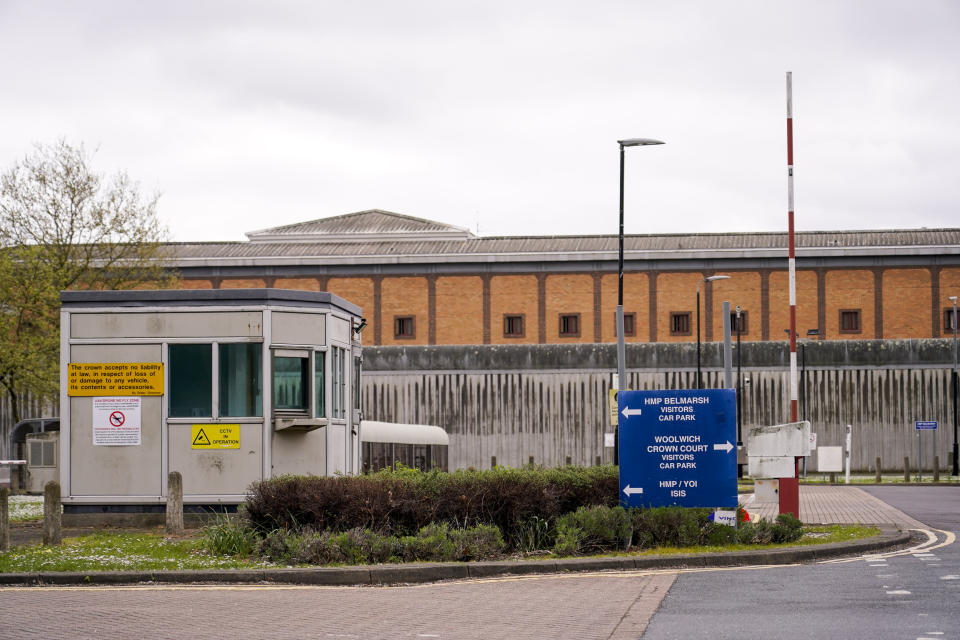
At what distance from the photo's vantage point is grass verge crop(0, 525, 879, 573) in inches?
575

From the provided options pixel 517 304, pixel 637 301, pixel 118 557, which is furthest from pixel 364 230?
pixel 118 557

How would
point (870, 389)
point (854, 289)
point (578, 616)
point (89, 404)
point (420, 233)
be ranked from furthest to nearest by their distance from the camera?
point (420, 233) → point (854, 289) → point (870, 389) → point (89, 404) → point (578, 616)

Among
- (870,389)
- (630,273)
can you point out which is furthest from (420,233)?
(870,389)

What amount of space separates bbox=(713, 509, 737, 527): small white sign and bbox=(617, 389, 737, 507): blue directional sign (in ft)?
0.42

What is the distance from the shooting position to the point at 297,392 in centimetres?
2075

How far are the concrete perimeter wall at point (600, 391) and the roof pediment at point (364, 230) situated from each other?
633 inches

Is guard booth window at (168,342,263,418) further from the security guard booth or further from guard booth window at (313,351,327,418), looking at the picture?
guard booth window at (313,351,327,418)

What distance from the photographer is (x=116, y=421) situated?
66.5 feet

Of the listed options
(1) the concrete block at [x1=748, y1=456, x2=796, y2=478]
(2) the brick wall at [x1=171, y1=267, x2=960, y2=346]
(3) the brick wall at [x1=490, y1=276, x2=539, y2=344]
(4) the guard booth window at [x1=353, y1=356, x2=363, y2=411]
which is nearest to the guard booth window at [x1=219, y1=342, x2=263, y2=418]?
(4) the guard booth window at [x1=353, y1=356, x2=363, y2=411]

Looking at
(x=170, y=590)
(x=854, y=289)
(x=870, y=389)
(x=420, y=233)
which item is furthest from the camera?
(x=420, y=233)

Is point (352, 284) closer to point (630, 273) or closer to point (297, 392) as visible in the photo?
point (630, 273)

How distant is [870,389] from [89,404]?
128 ft

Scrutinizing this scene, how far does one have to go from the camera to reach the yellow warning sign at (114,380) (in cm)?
2036

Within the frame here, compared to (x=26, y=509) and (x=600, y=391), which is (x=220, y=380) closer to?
(x=26, y=509)
